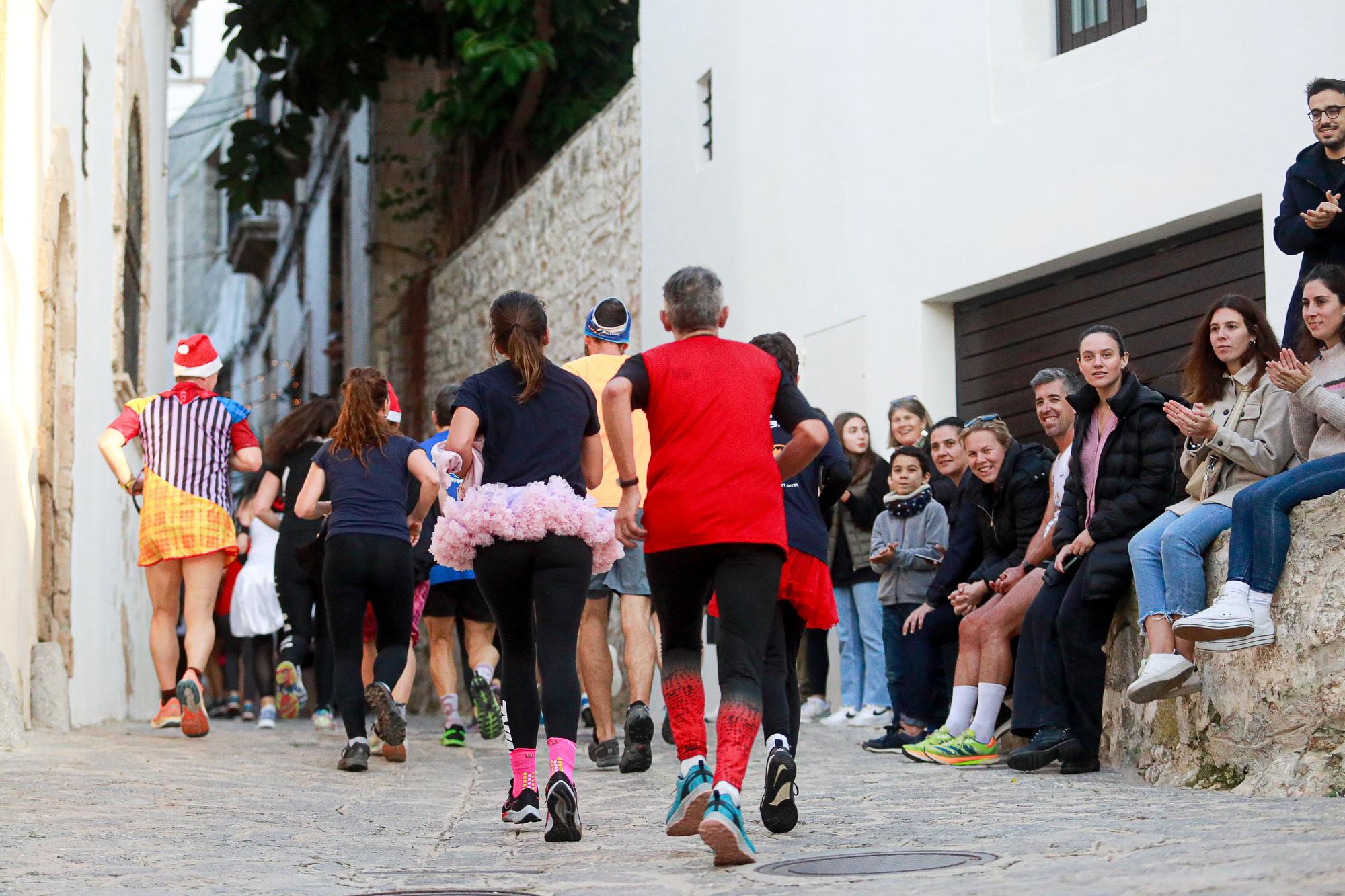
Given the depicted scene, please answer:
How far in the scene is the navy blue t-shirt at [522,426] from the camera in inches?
216

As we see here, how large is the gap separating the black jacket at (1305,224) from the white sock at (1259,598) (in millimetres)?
1299

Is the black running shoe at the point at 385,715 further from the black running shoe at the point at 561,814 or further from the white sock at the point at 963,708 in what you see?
the white sock at the point at 963,708

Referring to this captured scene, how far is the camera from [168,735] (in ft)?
31.1

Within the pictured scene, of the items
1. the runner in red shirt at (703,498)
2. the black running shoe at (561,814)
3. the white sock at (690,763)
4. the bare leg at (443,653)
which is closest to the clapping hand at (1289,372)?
the runner in red shirt at (703,498)

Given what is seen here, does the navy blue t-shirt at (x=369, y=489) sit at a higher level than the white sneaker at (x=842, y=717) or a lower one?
higher

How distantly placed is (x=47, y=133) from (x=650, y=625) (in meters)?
4.71

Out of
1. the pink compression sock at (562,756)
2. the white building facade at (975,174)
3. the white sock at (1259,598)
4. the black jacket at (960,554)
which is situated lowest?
the pink compression sock at (562,756)

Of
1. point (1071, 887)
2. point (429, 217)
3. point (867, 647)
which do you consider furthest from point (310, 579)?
point (429, 217)

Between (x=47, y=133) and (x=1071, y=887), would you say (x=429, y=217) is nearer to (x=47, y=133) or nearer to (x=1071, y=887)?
(x=47, y=133)

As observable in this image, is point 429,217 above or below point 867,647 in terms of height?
above

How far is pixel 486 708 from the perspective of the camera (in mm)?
9047

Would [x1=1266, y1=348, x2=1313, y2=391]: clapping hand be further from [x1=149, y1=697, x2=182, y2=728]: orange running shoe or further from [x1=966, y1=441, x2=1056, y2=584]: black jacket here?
[x1=149, y1=697, x2=182, y2=728]: orange running shoe

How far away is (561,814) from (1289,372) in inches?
116

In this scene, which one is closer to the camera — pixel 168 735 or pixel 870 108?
pixel 168 735
